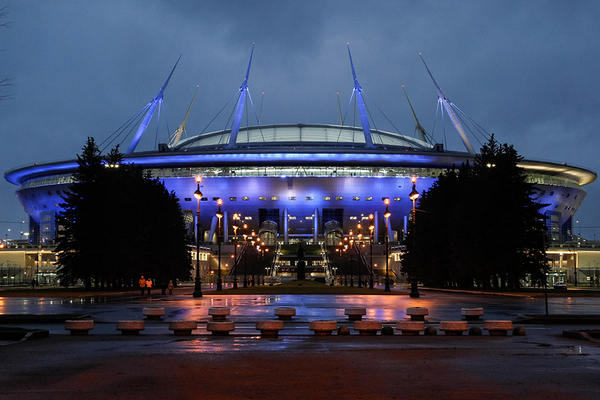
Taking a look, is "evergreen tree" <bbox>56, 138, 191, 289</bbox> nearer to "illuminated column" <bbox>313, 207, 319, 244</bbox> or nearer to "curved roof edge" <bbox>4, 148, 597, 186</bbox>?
"curved roof edge" <bbox>4, 148, 597, 186</bbox>

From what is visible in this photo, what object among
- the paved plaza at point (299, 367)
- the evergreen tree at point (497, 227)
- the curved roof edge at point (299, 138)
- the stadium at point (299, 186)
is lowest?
the paved plaza at point (299, 367)

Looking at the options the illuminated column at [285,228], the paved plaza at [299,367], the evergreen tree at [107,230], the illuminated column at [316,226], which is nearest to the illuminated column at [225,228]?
the illuminated column at [285,228]

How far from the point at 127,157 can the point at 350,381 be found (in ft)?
329

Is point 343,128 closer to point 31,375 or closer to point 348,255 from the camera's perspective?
point 348,255

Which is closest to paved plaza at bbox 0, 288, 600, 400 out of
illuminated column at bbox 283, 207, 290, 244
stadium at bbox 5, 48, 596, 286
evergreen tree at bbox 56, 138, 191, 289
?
evergreen tree at bbox 56, 138, 191, 289

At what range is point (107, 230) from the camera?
45312mm

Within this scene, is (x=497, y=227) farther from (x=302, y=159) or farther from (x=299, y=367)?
(x=302, y=159)

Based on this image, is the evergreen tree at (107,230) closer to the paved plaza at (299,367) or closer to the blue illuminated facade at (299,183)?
the paved plaza at (299,367)

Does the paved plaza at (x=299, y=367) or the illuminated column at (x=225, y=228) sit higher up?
the illuminated column at (x=225, y=228)

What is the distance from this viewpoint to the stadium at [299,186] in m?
103

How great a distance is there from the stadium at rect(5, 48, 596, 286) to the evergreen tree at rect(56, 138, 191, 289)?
4250 centimetres

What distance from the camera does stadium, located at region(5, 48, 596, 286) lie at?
4055 inches

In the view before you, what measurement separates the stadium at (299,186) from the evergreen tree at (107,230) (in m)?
42.5

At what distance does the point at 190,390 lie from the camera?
7.89 m
